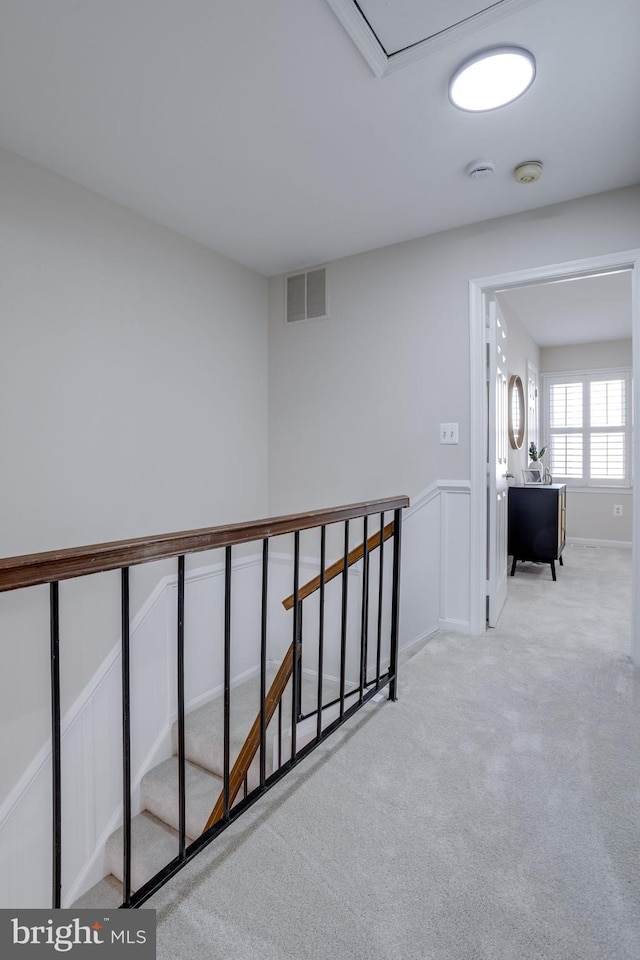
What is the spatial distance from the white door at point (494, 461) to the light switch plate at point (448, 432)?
192 mm

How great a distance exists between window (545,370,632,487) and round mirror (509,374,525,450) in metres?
1.22

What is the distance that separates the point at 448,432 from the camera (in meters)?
2.92

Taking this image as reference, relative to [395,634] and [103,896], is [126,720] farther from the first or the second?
[103,896]

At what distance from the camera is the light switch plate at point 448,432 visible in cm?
290

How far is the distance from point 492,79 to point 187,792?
11.5 feet

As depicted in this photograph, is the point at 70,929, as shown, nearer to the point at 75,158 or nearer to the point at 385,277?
the point at 75,158

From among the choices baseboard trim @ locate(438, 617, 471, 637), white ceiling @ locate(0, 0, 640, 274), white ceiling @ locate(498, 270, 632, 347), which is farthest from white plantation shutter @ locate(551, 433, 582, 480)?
white ceiling @ locate(0, 0, 640, 274)

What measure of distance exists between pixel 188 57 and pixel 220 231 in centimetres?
128

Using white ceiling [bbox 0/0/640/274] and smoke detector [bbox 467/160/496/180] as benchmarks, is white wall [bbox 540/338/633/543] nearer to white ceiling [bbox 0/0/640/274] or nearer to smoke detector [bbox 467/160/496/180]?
white ceiling [bbox 0/0/640/274]

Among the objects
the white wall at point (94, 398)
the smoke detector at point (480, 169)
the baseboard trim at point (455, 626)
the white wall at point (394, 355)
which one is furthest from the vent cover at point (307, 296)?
the baseboard trim at point (455, 626)

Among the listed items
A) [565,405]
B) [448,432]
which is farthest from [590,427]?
[448,432]

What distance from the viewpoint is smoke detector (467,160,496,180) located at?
87.6 inches

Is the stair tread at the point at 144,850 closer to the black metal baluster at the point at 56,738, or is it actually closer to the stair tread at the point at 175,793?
the stair tread at the point at 175,793

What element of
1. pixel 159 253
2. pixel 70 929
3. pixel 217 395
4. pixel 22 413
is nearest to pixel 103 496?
pixel 22 413
